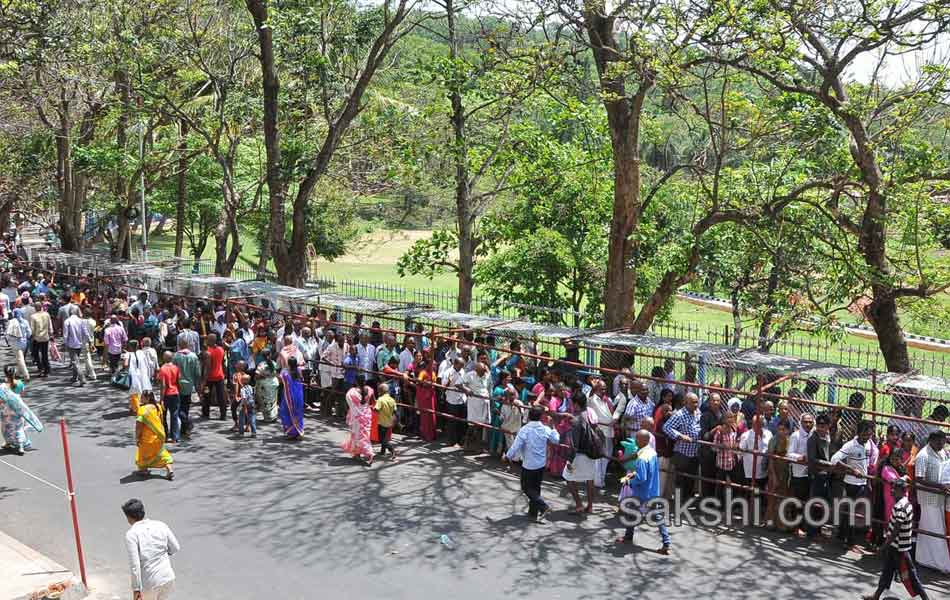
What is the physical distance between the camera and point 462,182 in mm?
22203

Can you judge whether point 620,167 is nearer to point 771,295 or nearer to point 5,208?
point 771,295

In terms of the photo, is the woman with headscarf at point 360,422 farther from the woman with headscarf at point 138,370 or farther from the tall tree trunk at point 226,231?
the tall tree trunk at point 226,231

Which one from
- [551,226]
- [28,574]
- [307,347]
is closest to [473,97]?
[551,226]

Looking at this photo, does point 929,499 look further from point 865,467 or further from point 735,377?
point 735,377

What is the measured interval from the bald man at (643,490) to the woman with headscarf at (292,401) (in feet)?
20.0

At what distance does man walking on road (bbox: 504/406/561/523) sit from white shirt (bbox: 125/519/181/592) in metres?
4.50

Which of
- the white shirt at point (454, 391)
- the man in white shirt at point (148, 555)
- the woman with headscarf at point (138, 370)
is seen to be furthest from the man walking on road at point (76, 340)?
the man in white shirt at point (148, 555)

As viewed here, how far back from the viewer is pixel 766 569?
10250mm

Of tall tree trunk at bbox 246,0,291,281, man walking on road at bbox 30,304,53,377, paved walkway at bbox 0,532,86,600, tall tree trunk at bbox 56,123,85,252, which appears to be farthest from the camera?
tall tree trunk at bbox 56,123,85,252

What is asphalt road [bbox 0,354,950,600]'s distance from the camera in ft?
31.9

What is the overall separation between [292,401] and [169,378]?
1918 millimetres

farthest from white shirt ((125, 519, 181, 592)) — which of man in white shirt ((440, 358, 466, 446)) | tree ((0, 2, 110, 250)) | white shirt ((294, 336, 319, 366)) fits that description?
tree ((0, 2, 110, 250))

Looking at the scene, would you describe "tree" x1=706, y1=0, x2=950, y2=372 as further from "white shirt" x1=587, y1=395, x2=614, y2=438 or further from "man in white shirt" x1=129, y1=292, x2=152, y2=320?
"man in white shirt" x1=129, y1=292, x2=152, y2=320

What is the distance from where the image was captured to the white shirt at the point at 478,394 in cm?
1409
